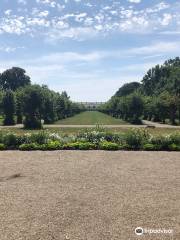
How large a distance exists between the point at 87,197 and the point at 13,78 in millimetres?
103292

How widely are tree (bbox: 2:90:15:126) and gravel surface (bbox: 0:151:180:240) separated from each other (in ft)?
104

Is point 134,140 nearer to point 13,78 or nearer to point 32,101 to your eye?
point 32,101

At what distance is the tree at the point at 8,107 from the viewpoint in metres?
45.8

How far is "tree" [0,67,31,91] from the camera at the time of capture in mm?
109062

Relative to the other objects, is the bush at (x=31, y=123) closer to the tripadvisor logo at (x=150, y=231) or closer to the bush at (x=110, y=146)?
the bush at (x=110, y=146)

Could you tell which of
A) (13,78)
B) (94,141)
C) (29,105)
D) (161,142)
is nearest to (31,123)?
(29,105)

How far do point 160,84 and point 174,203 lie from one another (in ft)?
265

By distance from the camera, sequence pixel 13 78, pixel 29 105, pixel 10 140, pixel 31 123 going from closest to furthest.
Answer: pixel 10 140
pixel 31 123
pixel 29 105
pixel 13 78

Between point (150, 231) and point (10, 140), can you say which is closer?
point (150, 231)

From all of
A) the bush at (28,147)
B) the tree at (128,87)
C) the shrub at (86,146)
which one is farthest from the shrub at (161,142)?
the tree at (128,87)

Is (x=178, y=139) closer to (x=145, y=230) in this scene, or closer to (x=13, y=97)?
(x=145, y=230)

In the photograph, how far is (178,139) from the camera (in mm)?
17734

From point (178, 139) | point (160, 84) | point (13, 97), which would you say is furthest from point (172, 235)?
point (160, 84)

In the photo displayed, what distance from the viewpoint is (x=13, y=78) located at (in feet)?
359
